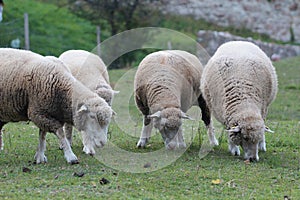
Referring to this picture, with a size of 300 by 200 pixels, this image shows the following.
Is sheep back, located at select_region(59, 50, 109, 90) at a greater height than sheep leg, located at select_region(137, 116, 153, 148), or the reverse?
sheep back, located at select_region(59, 50, 109, 90)

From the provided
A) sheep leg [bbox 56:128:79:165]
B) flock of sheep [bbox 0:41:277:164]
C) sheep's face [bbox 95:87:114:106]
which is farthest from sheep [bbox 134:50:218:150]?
sheep leg [bbox 56:128:79:165]

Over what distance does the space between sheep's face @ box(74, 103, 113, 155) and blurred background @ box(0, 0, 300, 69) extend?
1257cm

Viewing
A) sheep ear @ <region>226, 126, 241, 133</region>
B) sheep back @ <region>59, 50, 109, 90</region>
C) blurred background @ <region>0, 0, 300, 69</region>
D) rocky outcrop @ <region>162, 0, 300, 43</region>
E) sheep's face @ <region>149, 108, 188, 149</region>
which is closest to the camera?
sheep ear @ <region>226, 126, 241, 133</region>

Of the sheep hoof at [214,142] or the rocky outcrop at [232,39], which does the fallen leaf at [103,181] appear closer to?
the sheep hoof at [214,142]

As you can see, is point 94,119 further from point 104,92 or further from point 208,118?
point 208,118

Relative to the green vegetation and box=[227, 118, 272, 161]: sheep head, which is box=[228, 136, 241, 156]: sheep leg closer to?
box=[227, 118, 272, 161]: sheep head

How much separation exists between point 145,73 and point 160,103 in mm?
818

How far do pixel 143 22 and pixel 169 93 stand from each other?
1623cm

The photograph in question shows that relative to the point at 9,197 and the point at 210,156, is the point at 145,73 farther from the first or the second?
the point at 9,197

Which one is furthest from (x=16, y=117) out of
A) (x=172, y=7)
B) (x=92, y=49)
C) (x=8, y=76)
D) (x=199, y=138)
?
(x=172, y=7)

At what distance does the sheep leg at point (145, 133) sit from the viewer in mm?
9930

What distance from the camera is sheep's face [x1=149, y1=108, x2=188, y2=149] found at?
29.1ft

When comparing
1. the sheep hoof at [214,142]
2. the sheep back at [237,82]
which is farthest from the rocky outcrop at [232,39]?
the sheep back at [237,82]

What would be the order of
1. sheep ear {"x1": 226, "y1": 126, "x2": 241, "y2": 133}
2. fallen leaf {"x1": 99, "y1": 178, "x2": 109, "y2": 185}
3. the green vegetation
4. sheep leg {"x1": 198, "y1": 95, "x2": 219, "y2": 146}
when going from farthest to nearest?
the green vegetation
sheep leg {"x1": 198, "y1": 95, "x2": 219, "y2": 146}
sheep ear {"x1": 226, "y1": 126, "x2": 241, "y2": 133}
fallen leaf {"x1": 99, "y1": 178, "x2": 109, "y2": 185}
